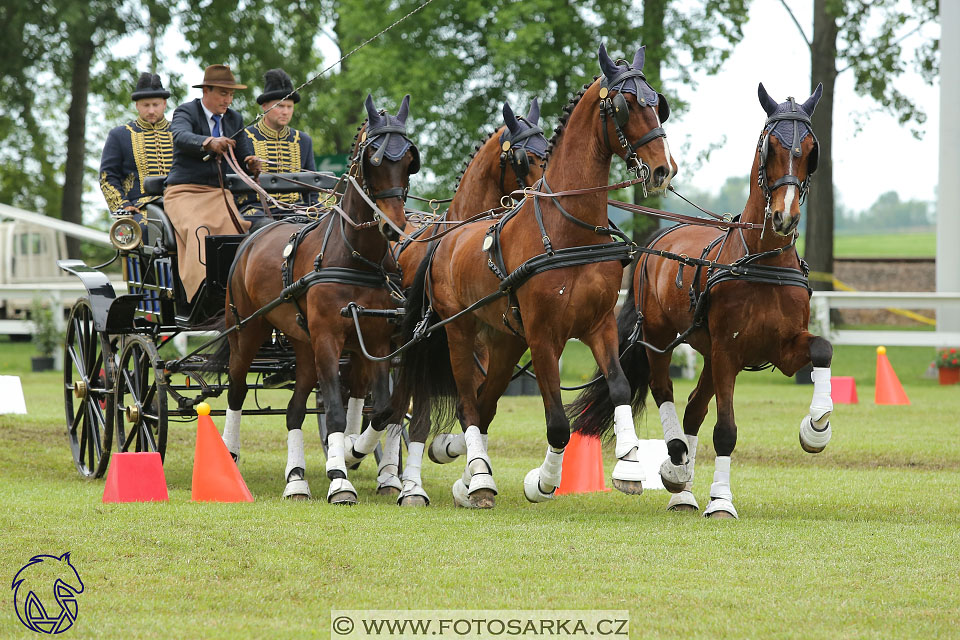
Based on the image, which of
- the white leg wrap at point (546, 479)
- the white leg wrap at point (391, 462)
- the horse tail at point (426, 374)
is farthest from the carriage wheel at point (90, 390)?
the white leg wrap at point (546, 479)

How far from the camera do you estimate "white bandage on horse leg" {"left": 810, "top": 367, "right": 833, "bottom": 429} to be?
7.09m

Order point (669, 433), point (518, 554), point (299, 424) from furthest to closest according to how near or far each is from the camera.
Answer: point (299, 424) < point (669, 433) < point (518, 554)

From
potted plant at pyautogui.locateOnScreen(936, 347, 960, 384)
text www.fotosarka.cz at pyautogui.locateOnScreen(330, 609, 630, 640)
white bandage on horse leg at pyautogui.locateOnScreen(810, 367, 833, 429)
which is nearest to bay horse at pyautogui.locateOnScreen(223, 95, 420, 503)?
white bandage on horse leg at pyautogui.locateOnScreen(810, 367, 833, 429)

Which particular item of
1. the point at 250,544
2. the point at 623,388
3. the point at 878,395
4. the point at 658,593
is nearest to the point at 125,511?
the point at 250,544

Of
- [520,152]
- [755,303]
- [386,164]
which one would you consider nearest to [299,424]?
[386,164]

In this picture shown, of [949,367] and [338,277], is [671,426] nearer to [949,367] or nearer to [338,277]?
[338,277]

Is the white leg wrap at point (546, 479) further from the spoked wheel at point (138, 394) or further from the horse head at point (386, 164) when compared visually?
the spoked wheel at point (138, 394)

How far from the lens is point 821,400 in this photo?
7141 millimetres

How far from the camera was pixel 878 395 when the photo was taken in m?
14.9

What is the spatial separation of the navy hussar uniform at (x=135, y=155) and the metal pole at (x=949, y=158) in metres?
13.2

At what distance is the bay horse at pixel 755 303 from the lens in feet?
22.7

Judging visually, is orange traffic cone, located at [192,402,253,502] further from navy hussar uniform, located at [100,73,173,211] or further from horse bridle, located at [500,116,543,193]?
navy hussar uniform, located at [100,73,173,211]

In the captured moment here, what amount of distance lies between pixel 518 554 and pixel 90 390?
5.14 metres

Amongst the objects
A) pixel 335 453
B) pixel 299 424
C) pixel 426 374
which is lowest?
pixel 335 453
